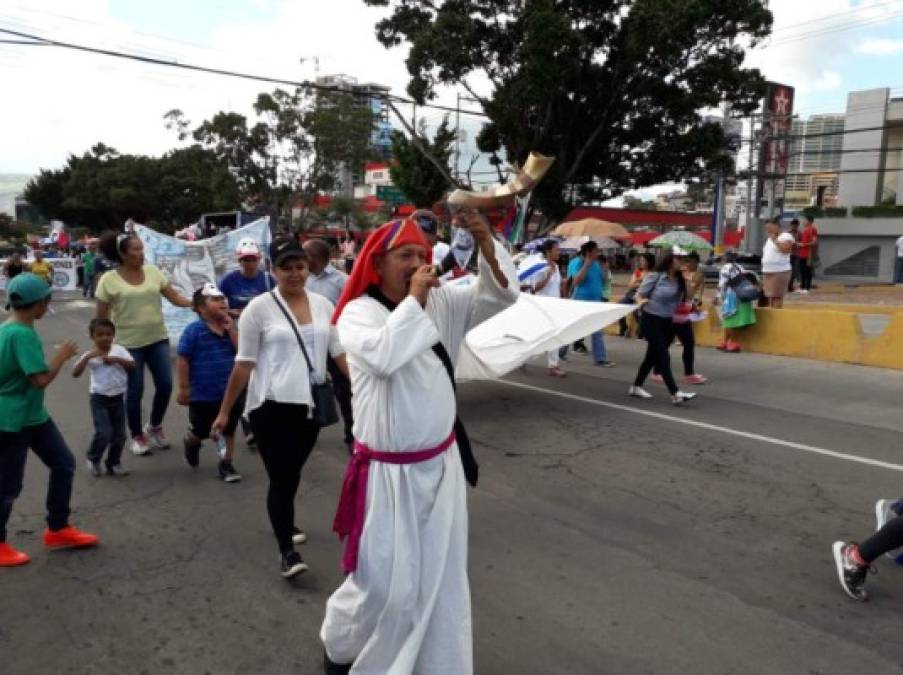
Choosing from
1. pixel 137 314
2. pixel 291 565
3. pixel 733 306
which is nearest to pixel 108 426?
pixel 137 314

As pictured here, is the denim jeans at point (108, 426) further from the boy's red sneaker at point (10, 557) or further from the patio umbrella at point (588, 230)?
the patio umbrella at point (588, 230)

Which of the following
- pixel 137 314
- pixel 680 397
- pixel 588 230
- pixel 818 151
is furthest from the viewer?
pixel 588 230

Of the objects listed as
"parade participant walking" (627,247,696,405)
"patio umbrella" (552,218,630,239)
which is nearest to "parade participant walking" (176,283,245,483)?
"parade participant walking" (627,247,696,405)

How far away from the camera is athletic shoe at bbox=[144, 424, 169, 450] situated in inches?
253

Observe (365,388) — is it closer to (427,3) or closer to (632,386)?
(632,386)

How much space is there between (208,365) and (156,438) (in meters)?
1.41

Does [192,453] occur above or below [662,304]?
below

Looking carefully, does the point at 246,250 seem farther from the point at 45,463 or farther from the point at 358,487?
the point at 358,487

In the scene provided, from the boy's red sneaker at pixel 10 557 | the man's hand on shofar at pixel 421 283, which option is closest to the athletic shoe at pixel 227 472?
the boy's red sneaker at pixel 10 557

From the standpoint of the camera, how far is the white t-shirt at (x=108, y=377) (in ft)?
18.0

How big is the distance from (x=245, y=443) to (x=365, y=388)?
169 inches

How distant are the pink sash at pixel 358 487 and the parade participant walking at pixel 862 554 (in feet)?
7.66

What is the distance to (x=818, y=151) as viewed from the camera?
26078 mm

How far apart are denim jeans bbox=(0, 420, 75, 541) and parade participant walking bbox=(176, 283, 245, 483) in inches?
50.6
